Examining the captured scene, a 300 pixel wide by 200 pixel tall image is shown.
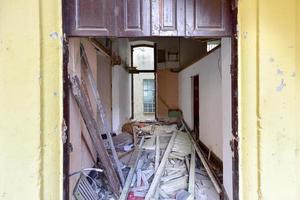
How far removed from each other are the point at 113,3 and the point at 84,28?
289 mm

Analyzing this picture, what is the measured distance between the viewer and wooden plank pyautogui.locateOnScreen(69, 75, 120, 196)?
9.87 ft

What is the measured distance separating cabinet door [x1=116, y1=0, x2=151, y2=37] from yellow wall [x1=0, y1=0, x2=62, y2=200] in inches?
17.4

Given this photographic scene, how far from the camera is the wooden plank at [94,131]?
3.01 m

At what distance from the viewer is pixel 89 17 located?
7.04ft

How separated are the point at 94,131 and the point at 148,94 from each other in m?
12.1

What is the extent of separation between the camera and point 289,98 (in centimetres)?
212

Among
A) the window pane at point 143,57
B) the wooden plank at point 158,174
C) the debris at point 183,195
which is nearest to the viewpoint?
the debris at point 183,195

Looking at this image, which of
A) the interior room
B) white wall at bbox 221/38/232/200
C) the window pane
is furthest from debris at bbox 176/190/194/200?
the window pane

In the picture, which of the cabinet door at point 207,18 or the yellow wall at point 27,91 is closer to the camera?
the yellow wall at point 27,91

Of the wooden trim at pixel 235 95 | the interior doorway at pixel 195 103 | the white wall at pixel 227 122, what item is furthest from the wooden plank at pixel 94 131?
the interior doorway at pixel 195 103

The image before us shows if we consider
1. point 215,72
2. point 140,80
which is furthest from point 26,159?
point 140,80

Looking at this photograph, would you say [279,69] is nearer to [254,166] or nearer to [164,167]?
[254,166]

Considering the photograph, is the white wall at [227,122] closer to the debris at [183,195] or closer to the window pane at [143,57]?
the debris at [183,195]

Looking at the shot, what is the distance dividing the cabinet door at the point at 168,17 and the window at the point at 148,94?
43.0 feet
